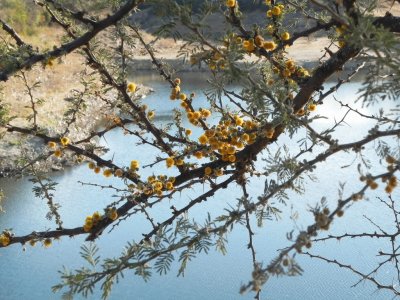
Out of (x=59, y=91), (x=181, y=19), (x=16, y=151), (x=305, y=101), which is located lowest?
(x=181, y=19)

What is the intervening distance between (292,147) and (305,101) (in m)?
3.82

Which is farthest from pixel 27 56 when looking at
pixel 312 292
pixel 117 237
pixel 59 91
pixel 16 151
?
pixel 59 91

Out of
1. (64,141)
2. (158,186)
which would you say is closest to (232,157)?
(158,186)

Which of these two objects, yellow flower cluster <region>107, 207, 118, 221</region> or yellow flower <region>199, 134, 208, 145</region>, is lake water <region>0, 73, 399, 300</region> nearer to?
yellow flower <region>199, 134, 208, 145</region>

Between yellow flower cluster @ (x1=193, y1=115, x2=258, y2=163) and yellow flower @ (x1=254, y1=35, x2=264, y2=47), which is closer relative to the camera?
yellow flower @ (x1=254, y1=35, x2=264, y2=47)

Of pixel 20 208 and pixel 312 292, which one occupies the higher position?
pixel 20 208

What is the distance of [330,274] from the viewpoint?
3.90 m

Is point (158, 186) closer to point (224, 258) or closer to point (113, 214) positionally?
point (113, 214)

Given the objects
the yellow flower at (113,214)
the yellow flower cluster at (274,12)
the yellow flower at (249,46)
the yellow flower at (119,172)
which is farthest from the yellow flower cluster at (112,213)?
the yellow flower cluster at (274,12)

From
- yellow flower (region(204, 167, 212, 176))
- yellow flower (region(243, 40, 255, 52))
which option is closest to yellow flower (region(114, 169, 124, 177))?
yellow flower (region(204, 167, 212, 176))

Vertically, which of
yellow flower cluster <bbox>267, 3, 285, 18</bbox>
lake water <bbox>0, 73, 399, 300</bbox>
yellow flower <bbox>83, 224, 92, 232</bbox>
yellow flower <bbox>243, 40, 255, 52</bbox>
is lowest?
yellow flower <bbox>83, 224, 92, 232</bbox>

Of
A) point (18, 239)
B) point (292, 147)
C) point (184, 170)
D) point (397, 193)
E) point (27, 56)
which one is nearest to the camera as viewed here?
point (27, 56)

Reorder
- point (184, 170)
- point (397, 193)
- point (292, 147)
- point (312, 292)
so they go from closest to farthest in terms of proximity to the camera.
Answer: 1. point (184, 170)
2. point (312, 292)
3. point (397, 193)
4. point (292, 147)

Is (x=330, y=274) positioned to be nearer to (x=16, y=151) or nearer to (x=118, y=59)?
(x=118, y=59)
